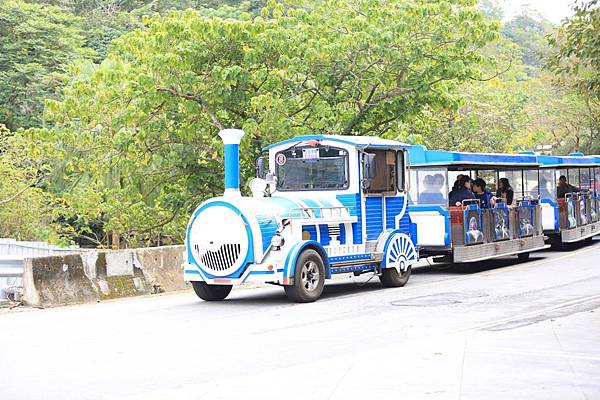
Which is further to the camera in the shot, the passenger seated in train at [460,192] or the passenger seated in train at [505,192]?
the passenger seated in train at [505,192]

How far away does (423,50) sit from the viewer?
25.2m

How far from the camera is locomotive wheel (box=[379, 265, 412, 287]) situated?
1692 cm

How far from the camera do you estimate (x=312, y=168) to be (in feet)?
54.2

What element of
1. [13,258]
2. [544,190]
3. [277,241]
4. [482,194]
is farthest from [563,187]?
[13,258]

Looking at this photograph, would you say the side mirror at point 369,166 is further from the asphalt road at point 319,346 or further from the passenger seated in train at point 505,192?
the passenger seated in train at point 505,192

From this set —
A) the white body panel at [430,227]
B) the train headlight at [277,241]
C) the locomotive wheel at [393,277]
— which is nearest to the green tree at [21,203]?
the white body panel at [430,227]

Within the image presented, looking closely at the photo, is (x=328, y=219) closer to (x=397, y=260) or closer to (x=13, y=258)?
(x=397, y=260)

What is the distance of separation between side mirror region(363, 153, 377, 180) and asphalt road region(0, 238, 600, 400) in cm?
204

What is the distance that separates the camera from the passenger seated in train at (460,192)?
2083cm

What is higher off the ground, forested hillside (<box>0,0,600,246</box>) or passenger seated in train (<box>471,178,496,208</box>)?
forested hillside (<box>0,0,600,246</box>)

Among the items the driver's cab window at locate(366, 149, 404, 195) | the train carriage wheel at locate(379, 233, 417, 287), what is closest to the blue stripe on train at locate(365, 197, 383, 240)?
the driver's cab window at locate(366, 149, 404, 195)

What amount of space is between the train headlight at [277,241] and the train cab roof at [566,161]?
12.8 m

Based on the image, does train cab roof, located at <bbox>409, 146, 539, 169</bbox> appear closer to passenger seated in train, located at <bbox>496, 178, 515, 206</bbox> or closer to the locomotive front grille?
passenger seated in train, located at <bbox>496, 178, 515, 206</bbox>

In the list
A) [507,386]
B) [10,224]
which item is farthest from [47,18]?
[507,386]
